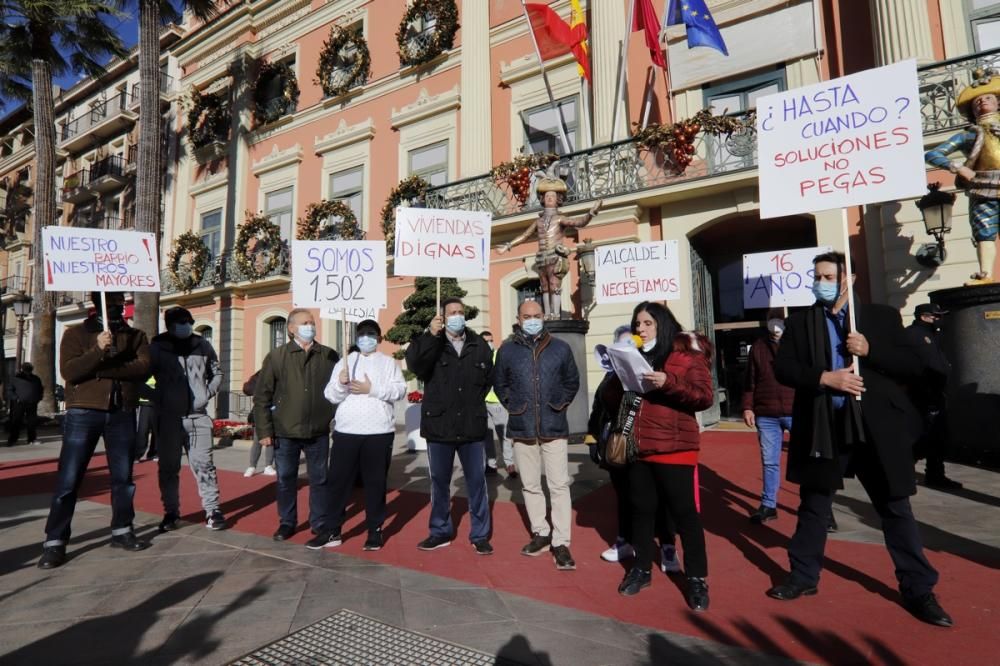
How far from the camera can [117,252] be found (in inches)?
197

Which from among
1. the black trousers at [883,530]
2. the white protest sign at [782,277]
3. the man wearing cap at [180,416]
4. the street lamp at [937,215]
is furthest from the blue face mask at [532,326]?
the street lamp at [937,215]

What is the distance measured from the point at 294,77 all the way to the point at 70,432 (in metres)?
17.8

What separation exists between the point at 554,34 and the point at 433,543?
11218 millimetres

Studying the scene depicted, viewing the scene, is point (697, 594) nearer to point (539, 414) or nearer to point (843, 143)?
point (539, 414)

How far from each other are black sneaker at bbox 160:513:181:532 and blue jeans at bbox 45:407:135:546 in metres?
0.42

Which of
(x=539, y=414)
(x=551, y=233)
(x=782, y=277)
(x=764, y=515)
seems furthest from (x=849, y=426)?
(x=551, y=233)

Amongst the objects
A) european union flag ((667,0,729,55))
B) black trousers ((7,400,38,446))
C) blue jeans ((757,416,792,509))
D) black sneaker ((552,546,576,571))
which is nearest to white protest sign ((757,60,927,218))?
blue jeans ((757,416,792,509))

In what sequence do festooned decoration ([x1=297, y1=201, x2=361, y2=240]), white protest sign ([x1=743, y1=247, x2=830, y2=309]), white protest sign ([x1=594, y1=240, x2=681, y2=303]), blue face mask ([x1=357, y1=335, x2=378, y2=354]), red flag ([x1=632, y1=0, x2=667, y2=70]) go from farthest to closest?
festooned decoration ([x1=297, y1=201, x2=361, y2=240]) → red flag ([x1=632, y1=0, x2=667, y2=70]) → white protest sign ([x1=594, y1=240, x2=681, y2=303]) → white protest sign ([x1=743, y1=247, x2=830, y2=309]) → blue face mask ([x1=357, y1=335, x2=378, y2=354])

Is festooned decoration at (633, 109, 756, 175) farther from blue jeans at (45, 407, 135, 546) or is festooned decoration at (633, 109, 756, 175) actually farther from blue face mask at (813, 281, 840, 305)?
blue jeans at (45, 407, 135, 546)

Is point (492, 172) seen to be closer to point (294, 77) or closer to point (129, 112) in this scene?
point (294, 77)

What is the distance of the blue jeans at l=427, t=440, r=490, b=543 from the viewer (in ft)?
13.6

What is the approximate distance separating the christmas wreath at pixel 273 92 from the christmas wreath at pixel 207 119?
1.81 m

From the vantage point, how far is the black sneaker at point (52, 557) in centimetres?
390

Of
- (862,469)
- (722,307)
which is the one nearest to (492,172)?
(722,307)
